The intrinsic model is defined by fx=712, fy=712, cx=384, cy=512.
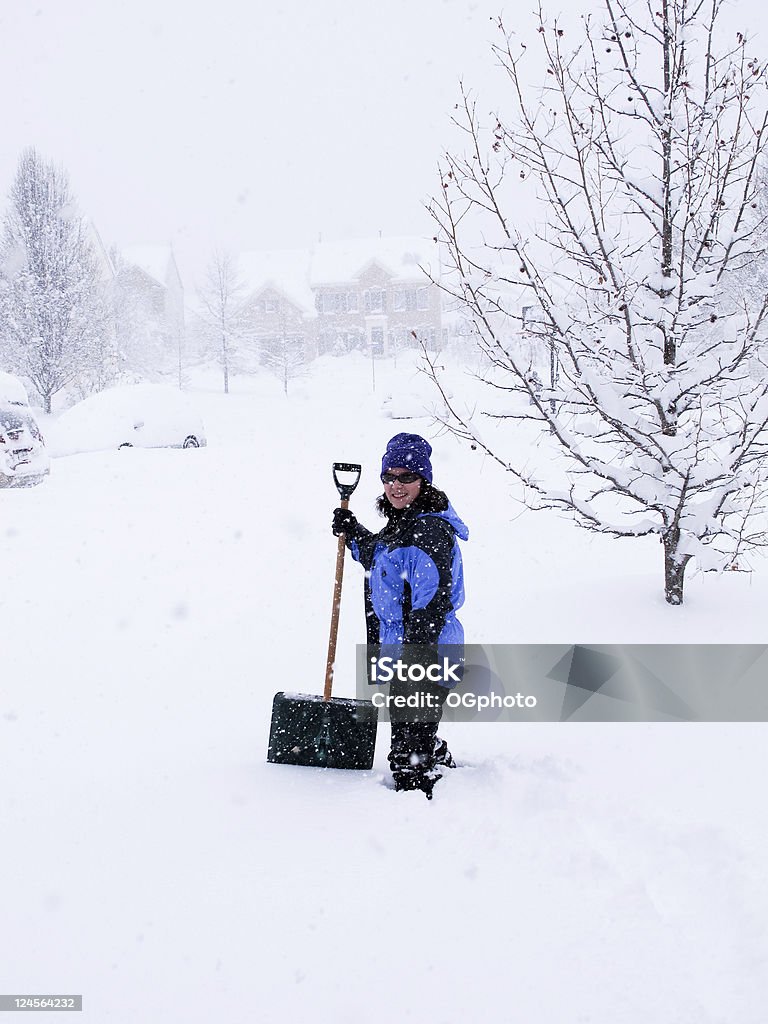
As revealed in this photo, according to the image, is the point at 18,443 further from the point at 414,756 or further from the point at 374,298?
the point at 374,298

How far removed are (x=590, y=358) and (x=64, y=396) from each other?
103 feet

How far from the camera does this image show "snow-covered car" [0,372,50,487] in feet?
35.1

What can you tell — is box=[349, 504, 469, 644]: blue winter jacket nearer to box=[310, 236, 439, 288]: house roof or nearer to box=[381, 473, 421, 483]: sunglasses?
box=[381, 473, 421, 483]: sunglasses

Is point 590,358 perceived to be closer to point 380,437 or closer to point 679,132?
point 679,132

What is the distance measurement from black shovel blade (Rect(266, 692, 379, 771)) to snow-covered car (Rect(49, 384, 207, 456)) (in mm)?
12538

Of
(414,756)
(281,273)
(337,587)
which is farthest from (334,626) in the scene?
(281,273)

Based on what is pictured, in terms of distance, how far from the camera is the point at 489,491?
12578 millimetres

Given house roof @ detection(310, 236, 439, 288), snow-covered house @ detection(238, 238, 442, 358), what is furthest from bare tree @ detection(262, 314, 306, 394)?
house roof @ detection(310, 236, 439, 288)

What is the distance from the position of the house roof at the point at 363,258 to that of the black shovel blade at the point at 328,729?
4776cm

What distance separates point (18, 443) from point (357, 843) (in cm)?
1001

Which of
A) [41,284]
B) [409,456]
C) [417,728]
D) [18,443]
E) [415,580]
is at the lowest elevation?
[417,728]

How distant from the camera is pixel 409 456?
3.23m

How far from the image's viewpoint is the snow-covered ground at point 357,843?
2119 millimetres

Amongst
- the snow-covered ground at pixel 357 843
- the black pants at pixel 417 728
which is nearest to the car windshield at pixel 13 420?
the snow-covered ground at pixel 357 843
